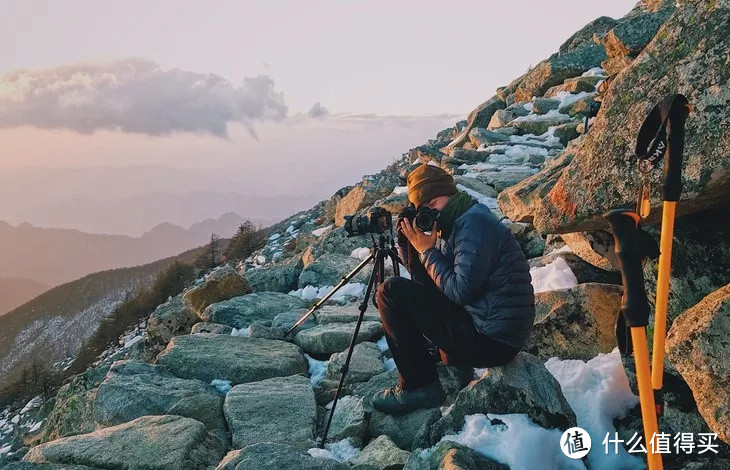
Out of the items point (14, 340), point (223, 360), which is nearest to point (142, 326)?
point (223, 360)

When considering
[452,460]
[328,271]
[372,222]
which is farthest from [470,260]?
[328,271]

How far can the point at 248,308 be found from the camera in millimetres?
10609

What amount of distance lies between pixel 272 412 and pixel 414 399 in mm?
2028

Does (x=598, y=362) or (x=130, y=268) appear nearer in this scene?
(x=598, y=362)

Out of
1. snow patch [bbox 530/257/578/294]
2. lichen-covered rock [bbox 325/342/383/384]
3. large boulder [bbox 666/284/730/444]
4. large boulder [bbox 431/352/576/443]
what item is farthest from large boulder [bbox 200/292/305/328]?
large boulder [bbox 666/284/730/444]

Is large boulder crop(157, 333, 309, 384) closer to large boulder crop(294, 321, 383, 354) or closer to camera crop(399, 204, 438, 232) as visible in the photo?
large boulder crop(294, 321, 383, 354)

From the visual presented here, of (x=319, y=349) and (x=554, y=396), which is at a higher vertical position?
(x=554, y=396)

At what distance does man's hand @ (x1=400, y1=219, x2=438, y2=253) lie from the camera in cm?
512

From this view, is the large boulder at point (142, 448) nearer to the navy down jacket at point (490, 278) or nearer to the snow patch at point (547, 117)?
the navy down jacket at point (490, 278)

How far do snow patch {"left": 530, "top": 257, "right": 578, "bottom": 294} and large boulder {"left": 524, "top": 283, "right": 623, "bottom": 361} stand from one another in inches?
18.3

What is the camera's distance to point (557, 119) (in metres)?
17.5

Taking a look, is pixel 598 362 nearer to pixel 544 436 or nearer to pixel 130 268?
pixel 544 436

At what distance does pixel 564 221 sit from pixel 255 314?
7.13 meters

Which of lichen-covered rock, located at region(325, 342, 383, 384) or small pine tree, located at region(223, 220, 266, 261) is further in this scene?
small pine tree, located at region(223, 220, 266, 261)
